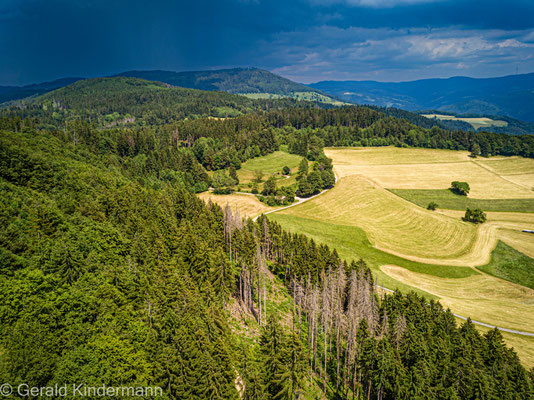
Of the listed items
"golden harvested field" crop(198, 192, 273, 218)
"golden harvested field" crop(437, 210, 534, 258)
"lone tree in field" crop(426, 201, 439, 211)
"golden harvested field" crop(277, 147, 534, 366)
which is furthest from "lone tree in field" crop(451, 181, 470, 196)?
"golden harvested field" crop(198, 192, 273, 218)

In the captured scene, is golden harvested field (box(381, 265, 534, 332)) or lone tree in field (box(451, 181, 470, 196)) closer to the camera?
golden harvested field (box(381, 265, 534, 332))

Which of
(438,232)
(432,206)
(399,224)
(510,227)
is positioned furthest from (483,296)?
(432,206)

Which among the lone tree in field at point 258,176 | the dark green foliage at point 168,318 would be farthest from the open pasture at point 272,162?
the dark green foliage at point 168,318

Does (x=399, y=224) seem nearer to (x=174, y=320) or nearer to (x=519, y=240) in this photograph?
(x=519, y=240)

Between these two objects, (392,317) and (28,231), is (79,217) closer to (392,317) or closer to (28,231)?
(28,231)

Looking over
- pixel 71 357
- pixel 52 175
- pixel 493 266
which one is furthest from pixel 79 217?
pixel 493 266

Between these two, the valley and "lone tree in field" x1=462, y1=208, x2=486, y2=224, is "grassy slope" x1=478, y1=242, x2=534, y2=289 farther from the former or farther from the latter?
"lone tree in field" x1=462, y1=208, x2=486, y2=224

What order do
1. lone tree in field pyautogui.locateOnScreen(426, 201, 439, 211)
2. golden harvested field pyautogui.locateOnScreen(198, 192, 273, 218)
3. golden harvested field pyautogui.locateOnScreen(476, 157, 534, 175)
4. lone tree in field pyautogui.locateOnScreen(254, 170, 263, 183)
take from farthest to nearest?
golden harvested field pyautogui.locateOnScreen(476, 157, 534, 175) < lone tree in field pyautogui.locateOnScreen(254, 170, 263, 183) < golden harvested field pyautogui.locateOnScreen(198, 192, 273, 218) < lone tree in field pyautogui.locateOnScreen(426, 201, 439, 211)
